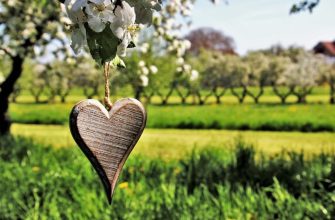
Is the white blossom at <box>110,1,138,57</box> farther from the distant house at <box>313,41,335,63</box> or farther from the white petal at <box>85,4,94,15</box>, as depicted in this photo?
the distant house at <box>313,41,335,63</box>

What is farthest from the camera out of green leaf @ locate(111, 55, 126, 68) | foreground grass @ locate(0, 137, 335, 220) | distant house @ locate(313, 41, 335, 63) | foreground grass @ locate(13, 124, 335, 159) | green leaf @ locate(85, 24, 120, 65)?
distant house @ locate(313, 41, 335, 63)

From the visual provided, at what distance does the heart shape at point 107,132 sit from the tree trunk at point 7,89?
914 centimetres

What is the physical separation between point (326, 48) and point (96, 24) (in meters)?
96.7

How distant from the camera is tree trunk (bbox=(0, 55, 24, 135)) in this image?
10.5 metres

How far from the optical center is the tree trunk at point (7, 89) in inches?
413

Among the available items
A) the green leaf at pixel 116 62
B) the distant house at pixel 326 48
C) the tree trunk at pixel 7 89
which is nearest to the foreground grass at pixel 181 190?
the tree trunk at pixel 7 89

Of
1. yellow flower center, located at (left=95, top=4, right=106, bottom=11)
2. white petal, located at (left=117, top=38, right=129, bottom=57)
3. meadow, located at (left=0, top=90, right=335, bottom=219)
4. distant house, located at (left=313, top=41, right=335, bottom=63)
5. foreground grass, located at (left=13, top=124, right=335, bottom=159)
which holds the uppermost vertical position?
distant house, located at (left=313, top=41, right=335, bottom=63)

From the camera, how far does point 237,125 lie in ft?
57.8

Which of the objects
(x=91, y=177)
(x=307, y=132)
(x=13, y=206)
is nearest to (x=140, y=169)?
(x=91, y=177)

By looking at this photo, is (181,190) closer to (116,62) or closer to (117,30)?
(116,62)

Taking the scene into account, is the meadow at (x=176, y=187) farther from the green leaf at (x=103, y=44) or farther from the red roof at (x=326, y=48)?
the red roof at (x=326, y=48)

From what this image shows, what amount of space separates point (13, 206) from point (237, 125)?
12.6 m

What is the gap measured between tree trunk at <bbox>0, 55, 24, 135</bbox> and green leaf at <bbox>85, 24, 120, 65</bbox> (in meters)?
9.26

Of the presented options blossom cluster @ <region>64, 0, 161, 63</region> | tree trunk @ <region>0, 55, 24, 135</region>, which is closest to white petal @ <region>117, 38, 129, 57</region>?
blossom cluster @ <region>64, 0, 161, 63</region>
